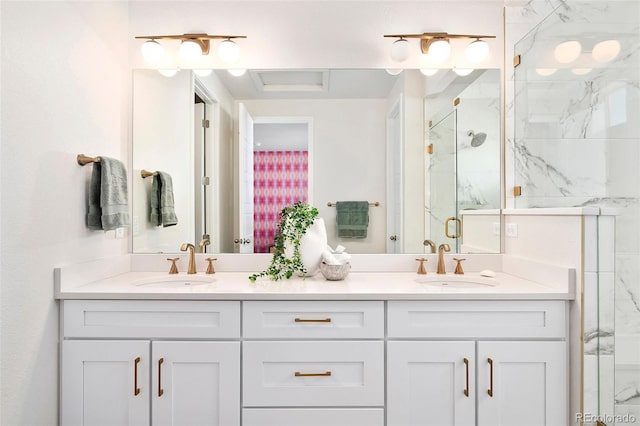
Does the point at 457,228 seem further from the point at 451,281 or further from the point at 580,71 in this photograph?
the point at 580,71

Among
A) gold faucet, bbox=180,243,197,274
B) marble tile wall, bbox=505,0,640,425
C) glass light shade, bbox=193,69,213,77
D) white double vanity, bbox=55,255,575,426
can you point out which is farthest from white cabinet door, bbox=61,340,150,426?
marble tile wall, bbox=505,0,640,425

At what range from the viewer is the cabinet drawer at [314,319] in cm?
157

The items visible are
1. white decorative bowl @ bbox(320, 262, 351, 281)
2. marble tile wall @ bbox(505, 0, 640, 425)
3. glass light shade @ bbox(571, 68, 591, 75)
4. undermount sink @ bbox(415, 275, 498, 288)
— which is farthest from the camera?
undermount sink @ bbox(415, 275, 498, 288)

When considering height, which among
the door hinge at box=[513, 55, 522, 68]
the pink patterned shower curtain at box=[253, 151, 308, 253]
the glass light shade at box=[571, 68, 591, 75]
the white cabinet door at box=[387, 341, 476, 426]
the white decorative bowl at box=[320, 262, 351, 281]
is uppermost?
the door hinge at box=[513, 55, 522, 68]

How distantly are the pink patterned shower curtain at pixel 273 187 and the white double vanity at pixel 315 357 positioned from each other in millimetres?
662

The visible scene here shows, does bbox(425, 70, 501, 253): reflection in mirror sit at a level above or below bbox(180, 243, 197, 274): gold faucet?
above

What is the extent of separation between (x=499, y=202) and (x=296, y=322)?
1.40 metres

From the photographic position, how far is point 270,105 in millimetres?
2197

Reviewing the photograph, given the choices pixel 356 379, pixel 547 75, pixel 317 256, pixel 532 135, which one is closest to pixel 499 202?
pixel 532 135

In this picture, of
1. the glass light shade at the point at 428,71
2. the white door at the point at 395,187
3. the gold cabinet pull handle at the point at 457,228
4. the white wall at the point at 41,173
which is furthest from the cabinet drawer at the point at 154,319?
the glass light shade at the point at 428,71

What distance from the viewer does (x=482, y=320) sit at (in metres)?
1.57

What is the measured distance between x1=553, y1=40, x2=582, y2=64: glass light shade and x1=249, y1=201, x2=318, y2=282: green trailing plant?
4.80 ft

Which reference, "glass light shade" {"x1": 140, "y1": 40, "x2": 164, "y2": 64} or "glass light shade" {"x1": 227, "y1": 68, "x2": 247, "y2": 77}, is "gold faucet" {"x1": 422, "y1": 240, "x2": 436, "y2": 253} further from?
"glass light shade" {"x1": 140, "y1": 40, "x2": 164, "y2": 64}

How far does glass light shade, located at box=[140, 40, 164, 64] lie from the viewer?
2.11 meters
